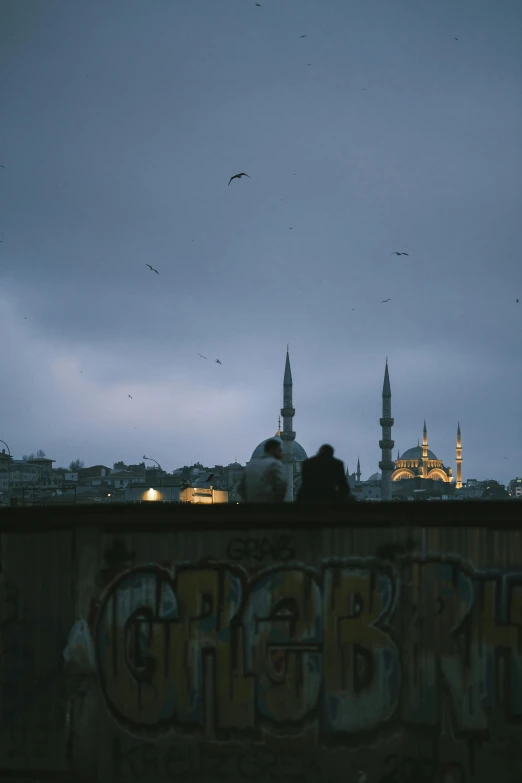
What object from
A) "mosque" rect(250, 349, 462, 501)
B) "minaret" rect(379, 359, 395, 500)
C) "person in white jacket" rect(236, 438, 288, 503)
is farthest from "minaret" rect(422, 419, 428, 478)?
"person in white jacket" rect(236, 438, 288, 503)

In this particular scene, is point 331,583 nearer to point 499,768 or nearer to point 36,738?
point 499,768

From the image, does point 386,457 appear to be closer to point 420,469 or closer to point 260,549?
point 420,469

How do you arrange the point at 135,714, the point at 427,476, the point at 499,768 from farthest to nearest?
the point at 427,476
the point at 135,714
the point at 499,768

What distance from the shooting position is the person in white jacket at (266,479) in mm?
7965

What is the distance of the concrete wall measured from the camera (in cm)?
695

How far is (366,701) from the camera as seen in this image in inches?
277

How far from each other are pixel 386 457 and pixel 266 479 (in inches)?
3297

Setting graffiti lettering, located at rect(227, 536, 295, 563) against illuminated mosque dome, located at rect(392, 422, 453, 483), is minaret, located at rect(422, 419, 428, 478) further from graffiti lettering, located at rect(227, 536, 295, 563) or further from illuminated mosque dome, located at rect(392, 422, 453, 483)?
graffiti lettering, located at rect(227, 536, 295, 563)

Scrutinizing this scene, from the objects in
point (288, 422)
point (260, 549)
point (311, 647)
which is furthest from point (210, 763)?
point (288, 422)

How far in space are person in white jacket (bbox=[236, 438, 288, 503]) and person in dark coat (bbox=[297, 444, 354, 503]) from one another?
13.6 inches

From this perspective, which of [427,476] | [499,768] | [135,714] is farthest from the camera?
[427,476]

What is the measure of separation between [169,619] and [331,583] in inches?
56.0

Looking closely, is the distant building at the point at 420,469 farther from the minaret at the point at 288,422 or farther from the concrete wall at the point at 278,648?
the concrete wall at the point at 278,648

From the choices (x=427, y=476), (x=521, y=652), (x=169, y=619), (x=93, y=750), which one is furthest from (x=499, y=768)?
(x=427, y=476)
